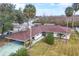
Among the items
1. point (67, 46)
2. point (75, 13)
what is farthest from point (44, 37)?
point (75, 13)

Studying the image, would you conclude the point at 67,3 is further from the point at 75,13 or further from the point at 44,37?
the point at 44,37

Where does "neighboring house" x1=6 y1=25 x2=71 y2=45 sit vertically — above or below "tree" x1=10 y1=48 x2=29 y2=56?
above

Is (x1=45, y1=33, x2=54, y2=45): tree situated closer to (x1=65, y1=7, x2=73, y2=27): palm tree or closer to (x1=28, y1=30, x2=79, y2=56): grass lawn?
(x1=28, y1=30, x2=79, y2=56): grass lawn

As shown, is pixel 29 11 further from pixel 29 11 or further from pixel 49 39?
pixel 49 39

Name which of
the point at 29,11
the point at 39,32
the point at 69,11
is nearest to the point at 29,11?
the point at 29,11

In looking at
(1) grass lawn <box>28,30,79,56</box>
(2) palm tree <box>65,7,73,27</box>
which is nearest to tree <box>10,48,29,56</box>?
(1) grass lawn <box>28,30,79,56</box>

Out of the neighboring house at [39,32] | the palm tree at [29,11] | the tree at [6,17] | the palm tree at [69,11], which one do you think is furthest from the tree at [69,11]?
the tree at [6,17]
